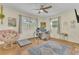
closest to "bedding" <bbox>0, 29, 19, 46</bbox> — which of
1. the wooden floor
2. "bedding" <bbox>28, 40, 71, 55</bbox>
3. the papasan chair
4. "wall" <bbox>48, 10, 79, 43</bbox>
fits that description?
the papasan chair

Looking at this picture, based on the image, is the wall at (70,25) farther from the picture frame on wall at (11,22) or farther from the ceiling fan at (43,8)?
the picture frame on wall at (11,22)

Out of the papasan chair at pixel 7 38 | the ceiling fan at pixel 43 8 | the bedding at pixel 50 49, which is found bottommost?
the bedding at pixel 50 49

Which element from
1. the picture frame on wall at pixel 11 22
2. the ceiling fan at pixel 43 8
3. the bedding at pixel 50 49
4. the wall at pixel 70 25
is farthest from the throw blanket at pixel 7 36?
the wall at pixel 70 25

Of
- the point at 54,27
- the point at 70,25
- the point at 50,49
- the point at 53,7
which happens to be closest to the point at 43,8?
the point at 53,7

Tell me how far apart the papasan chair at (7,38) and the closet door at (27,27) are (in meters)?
0.17

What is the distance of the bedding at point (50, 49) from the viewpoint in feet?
7.18

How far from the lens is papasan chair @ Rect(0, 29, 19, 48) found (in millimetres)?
2107

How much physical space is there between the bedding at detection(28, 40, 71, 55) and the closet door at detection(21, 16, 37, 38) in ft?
0.84

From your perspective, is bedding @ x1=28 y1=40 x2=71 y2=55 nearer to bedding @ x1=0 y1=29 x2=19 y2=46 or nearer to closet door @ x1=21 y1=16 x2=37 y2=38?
closet door @ x1=21 y1=16 x2=37 y2=38

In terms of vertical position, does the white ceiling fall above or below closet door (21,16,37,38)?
above

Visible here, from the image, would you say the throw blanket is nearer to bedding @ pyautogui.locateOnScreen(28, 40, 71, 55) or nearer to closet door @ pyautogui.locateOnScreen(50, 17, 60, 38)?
bedding @ pyautogui.locateOnScreen(28, 40, 71, 55)

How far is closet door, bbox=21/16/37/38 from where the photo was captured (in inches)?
85.1

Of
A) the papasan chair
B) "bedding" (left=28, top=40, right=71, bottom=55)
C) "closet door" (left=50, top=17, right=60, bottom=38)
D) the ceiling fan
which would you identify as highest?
the ceiling fan

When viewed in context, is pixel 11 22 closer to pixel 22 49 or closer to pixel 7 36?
pixel 7 36
